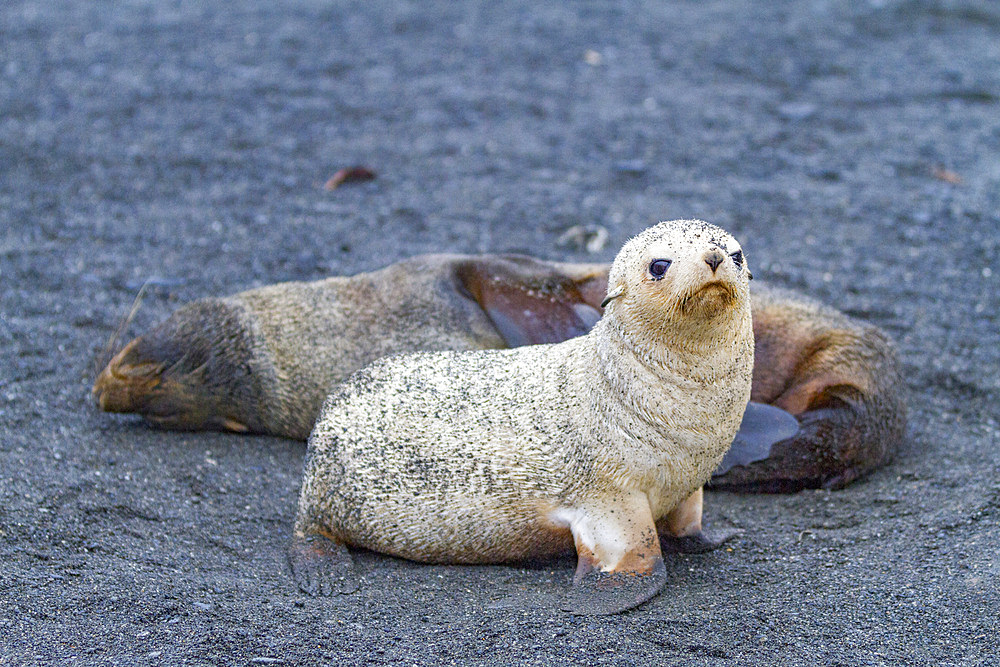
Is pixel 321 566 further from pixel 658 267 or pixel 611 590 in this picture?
pixel 658 267

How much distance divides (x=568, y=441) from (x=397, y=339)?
1813 millimetres

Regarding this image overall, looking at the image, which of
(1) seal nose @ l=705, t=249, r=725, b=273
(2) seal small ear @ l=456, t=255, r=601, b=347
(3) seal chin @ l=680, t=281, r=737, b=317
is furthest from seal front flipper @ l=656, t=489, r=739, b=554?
(2) seal small ear @ l=456, t=255, r=601, b=347

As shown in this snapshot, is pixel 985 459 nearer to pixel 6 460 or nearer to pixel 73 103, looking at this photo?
pixel 6 460

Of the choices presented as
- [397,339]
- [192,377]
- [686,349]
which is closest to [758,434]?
[686,349]

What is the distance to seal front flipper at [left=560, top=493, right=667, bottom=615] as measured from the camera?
3467mm

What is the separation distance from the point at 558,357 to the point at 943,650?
1.55 meters

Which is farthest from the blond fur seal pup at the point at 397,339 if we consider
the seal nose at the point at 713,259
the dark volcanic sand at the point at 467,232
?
the seal nose at the point at 713,259

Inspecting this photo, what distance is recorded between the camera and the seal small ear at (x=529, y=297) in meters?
5.27

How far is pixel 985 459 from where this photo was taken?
4.71m

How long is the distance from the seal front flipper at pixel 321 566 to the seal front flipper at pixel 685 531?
113cm

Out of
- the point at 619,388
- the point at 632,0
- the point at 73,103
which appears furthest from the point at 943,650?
the point at 632,0

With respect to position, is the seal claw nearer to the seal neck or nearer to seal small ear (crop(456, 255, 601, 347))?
the seal neck

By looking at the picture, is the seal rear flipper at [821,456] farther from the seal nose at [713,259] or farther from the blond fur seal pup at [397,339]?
the seal nose at [713,259]

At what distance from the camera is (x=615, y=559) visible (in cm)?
356
